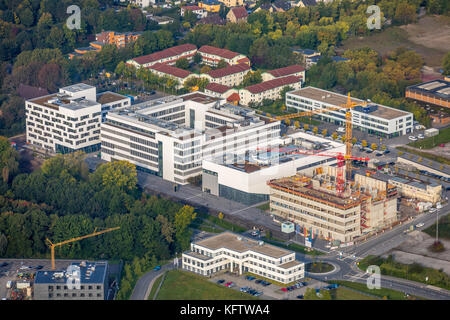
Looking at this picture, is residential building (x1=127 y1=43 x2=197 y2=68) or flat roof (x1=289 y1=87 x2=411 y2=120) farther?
residential building (x1=127 y1=43 x2=197 y2=68)

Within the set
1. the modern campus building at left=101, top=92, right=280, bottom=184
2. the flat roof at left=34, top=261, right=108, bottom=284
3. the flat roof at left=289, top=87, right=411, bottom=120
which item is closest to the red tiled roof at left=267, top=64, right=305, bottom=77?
the flat roof at left=289, top=87, right=411, bottom=120

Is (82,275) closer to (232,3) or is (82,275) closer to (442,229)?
(442,229)

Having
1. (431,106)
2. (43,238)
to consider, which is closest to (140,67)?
(431,106)

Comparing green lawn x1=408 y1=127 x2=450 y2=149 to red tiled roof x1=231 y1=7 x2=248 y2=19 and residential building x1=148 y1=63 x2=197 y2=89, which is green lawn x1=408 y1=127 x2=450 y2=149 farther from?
red tiled roof x1=231 y1=7 x2=248 y2=19

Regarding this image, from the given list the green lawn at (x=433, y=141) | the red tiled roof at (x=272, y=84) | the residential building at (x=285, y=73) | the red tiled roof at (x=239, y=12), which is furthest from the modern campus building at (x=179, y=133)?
the red tiled roof at (x=239, y=12)

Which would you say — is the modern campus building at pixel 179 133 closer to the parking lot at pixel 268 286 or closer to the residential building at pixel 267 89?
the residential building at pixel 267 89
